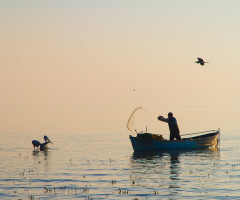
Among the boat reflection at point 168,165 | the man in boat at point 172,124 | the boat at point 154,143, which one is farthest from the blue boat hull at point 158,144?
the man in boat at point 172,124

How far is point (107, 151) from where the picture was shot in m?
37.5

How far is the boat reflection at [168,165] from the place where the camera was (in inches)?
910

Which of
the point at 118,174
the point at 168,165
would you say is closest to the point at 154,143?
the point at 168,165

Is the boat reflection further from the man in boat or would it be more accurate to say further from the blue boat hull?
the man in boat

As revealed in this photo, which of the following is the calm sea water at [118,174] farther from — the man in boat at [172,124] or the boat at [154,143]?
the man in boat at [172,124]

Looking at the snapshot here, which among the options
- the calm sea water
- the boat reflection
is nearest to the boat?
the boat reflection

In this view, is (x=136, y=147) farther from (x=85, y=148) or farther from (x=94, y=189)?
(x=94, y=189)

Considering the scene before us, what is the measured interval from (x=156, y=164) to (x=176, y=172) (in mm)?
3594

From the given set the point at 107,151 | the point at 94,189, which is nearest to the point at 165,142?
the point at 107,151

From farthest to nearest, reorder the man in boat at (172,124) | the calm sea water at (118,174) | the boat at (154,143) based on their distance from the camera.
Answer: the boat at (154,143), the man in boat at (172,124), the calm sea water at (118,174)

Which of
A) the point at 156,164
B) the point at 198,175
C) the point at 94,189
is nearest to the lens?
the point at 94,189

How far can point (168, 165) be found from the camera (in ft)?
94.6

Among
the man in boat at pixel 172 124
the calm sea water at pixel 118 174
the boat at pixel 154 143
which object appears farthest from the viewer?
the boat at pixel 154 143

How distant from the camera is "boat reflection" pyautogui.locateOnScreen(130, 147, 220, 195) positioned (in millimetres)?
23125
